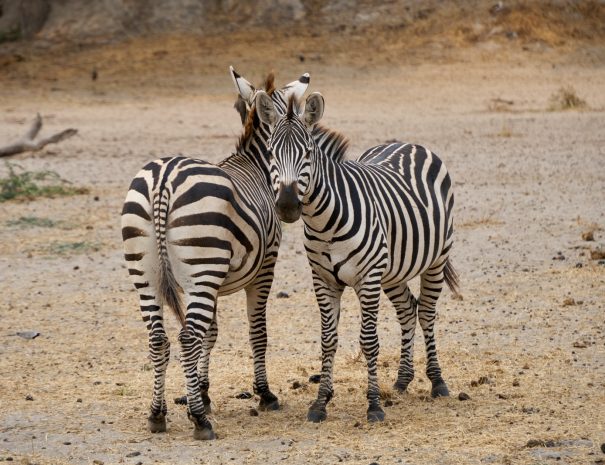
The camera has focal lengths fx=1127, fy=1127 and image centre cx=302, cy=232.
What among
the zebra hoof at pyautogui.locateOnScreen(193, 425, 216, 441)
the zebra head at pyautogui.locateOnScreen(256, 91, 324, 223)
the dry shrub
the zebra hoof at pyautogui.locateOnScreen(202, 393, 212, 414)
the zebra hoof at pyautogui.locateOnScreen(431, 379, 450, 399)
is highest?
the dry shrub

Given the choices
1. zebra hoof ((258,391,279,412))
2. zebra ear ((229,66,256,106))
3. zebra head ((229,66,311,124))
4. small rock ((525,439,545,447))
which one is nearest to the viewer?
small rock ((525,439,545,447))

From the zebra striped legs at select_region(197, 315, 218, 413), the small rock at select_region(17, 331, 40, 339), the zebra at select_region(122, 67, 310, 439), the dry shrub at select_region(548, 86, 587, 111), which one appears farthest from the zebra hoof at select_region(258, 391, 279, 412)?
the dry shrub at select_region(548, 86, 587, 111)

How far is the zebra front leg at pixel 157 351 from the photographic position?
624 cm

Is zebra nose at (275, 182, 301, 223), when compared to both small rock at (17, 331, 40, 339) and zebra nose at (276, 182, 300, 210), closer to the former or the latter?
zebra nose at (276, 182, 300, 210)

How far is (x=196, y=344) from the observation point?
613 cm

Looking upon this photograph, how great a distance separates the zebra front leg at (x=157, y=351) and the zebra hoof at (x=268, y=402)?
0.68 metres

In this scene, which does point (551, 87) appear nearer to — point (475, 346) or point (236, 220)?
point (475, 346)

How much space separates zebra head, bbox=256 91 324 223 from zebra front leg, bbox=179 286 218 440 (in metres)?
0.65

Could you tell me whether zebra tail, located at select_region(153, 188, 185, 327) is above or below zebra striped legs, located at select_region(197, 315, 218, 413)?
above

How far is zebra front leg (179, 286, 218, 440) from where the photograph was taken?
607cm

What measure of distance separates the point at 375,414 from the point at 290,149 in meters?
1.60

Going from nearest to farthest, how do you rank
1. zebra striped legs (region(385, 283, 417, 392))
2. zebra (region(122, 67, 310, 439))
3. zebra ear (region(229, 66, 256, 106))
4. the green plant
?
zebra (region(122, 67, 310, 439)) → zebra ear (region(229, 66, 256, 106)) → zebra striped legs (region(385, 283, 417, 392)) → the green plant

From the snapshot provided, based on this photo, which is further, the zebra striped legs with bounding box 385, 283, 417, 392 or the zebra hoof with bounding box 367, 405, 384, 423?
the zebra striped legs with bounding box 385, 283, 417, 392

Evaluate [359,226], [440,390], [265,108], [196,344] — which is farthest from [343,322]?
[265,108]
